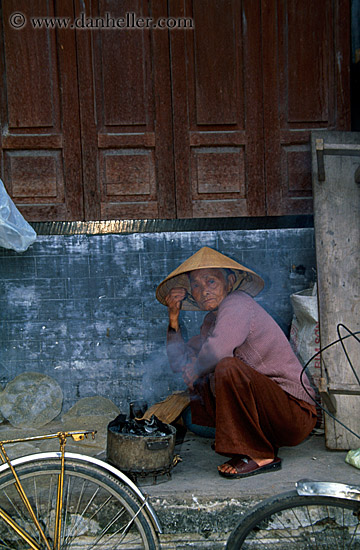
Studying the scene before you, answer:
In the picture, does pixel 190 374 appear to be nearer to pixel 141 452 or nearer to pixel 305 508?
pixel 141 452

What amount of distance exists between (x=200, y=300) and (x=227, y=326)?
1.16 feet

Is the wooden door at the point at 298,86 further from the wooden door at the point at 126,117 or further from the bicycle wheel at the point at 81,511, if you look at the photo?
the bicycle wheel at the point at 81,511

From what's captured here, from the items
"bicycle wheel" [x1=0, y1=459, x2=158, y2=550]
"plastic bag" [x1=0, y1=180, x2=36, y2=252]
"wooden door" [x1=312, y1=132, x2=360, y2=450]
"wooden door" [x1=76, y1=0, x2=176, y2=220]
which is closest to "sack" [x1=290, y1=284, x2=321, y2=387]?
"wooden door" [x1=312, y1=132, x2=360, y2=450]

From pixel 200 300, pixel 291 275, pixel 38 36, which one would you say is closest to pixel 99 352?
pixel 200 300

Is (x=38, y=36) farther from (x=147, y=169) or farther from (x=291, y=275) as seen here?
(x=291, y=275)

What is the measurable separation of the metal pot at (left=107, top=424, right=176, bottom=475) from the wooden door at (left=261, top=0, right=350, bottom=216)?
2599 millimetres

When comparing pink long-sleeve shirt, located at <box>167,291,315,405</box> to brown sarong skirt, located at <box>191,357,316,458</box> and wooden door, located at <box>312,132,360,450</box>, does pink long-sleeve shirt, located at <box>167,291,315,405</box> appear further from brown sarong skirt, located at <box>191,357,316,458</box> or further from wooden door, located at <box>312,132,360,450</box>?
wooden door, located at <box>312,132,360,450</box>

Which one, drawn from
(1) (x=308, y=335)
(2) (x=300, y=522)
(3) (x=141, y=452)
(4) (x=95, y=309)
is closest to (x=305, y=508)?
(2) (x=300, y=522)

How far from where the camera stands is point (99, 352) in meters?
4.79

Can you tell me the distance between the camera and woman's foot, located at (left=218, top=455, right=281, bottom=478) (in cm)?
317

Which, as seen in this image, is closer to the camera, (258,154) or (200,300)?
(200,300)

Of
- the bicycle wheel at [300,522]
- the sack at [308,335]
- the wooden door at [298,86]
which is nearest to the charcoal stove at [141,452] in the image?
the bicycle wheel at [300,522]

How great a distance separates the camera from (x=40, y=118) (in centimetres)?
476

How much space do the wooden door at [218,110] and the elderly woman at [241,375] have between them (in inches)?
53.4
